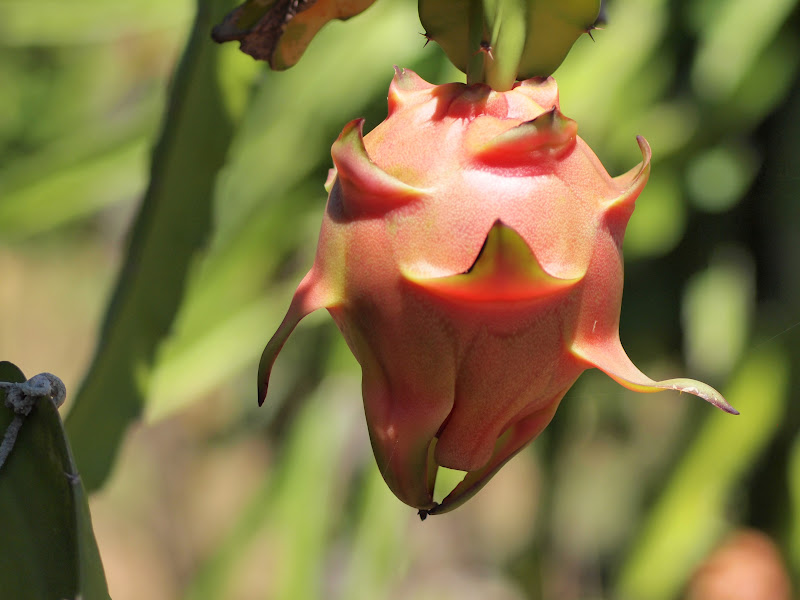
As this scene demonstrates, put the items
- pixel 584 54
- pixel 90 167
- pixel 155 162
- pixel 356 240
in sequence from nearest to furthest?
pixel 356 240 < pixel 155 162 < pixel 584 54 < pixel 90 167

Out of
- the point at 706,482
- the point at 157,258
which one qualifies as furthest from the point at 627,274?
the point at 157,258

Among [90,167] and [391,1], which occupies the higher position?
[391,1]

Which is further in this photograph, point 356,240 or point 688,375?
point 688,375

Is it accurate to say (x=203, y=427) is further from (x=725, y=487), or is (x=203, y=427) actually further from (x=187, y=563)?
(x=725, y=487)

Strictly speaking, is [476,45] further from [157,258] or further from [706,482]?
[706,482]

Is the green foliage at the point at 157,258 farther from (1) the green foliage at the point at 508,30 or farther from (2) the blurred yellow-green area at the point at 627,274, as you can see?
(1) the green foliage at the point at 508,30

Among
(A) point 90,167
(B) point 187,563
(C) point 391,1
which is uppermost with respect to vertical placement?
(C) point 391,1

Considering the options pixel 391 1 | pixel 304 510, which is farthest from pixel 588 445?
pixel 391 1
